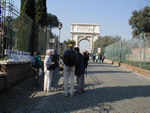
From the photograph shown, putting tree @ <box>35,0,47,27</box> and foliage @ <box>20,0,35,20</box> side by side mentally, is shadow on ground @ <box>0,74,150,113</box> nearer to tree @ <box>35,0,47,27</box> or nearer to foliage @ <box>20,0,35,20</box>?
foliage @ <box>20,0,35,20</box>

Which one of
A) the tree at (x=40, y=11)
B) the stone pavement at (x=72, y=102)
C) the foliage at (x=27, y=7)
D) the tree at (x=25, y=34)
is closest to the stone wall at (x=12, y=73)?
the stone pavement at (x=72, y=102)

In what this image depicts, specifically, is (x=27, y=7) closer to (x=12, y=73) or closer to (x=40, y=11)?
(x=40, y=11)

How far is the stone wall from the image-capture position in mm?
7190

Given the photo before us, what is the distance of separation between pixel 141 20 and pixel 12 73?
109ft

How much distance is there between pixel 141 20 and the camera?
1476 inches

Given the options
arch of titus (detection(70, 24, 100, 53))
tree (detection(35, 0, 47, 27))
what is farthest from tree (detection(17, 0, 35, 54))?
arch of titus (detection(70, 24, 100, 53))

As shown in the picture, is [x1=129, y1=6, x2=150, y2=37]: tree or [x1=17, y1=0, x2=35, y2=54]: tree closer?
[x1=17, y1=0, x2=35, y2=54]: tree

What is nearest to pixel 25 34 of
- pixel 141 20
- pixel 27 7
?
pixel 27 7

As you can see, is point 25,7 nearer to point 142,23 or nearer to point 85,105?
point 85,105

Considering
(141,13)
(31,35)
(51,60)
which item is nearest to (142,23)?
(141,13)

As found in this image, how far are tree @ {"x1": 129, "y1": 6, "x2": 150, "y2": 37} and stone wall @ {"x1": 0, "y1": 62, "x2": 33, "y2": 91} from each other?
3089 centimetres

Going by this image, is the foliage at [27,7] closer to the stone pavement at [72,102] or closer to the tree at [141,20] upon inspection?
the stone pavement at [72,102]

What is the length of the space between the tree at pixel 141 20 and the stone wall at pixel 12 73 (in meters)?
30.9

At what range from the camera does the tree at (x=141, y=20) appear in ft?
122
